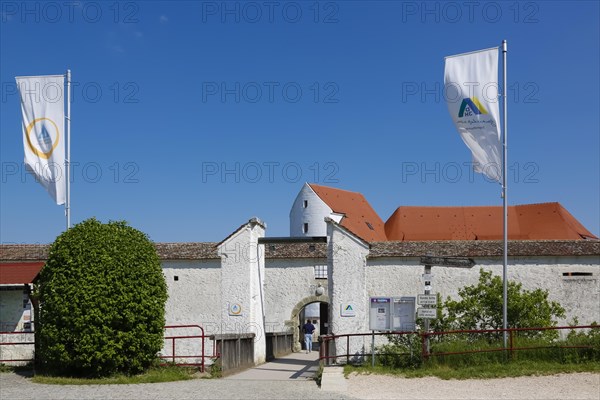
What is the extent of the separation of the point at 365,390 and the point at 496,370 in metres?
2.88

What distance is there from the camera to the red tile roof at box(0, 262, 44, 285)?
17609 millimetres

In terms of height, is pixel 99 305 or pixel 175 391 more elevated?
pixel 99 305

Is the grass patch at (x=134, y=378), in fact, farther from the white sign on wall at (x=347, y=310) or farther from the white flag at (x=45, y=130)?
the white flag at (x=45, y=130)

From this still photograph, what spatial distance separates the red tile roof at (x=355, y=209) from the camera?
48.2 m

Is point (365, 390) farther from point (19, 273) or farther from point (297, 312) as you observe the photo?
point (297, 312)

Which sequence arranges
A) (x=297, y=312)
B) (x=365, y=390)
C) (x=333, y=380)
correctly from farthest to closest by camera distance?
1. (x=297, y=312)
2. (x=333, y=380)
3. (x=365, y=390)

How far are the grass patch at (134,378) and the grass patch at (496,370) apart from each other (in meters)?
4.52

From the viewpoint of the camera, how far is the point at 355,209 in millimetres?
50844

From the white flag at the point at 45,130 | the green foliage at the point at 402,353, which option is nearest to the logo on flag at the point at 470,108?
the green foliage at the point at 402,353

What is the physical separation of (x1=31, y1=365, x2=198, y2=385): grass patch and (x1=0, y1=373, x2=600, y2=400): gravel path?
370 millimetres

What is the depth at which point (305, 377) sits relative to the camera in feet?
51.7

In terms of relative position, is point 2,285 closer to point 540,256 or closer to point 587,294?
point 540,256

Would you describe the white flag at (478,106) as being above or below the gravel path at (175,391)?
above

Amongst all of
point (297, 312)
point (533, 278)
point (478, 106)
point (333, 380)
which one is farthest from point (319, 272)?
point (478, 106)
